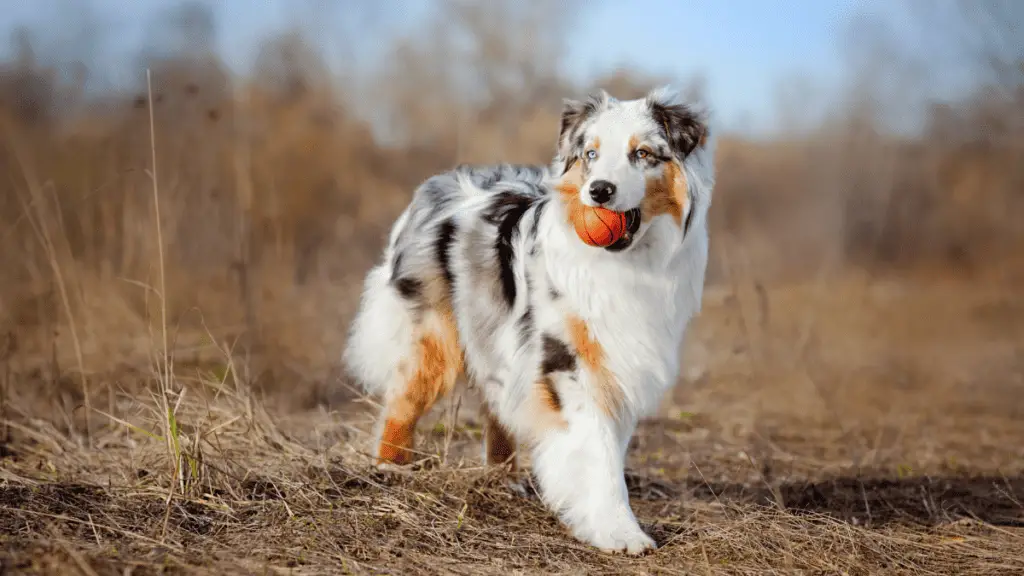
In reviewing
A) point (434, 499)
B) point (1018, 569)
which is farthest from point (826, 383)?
point (434, 499)

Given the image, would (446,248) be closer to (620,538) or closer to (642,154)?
(642,154)

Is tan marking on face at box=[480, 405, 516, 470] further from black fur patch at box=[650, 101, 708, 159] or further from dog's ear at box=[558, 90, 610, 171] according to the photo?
black fur patch at box=[650, 101, 708, 159]

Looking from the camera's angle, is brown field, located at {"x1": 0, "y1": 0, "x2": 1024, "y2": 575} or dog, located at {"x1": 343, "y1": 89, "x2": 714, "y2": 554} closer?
brown field, located at {"x1": 0, "y1": 0, "x2": 1024, "y2": 575}

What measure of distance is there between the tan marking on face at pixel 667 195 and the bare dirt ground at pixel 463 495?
131cm

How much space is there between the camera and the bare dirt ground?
338 centimetres

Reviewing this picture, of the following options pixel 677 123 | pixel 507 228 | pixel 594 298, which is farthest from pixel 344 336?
pixel 677 123

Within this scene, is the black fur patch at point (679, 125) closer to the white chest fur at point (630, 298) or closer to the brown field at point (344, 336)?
the white chest fur at point (630, 298)

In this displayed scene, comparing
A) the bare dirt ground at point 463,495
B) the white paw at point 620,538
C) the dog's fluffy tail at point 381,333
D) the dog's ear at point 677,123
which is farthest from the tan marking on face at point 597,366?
the dog's fluffy tail at point 381,333

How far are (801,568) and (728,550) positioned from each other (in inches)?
10.8

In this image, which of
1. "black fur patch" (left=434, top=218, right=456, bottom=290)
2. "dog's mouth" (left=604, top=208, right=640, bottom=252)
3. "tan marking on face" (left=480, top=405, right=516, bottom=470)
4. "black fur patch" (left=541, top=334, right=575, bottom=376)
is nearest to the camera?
"dog's mouth" (left=604, top=208, right=640, bottom=252)

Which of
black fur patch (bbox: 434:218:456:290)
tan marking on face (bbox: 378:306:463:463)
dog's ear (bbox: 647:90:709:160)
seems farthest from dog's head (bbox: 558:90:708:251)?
tan marking on face (bbox: 378:306:463:463)

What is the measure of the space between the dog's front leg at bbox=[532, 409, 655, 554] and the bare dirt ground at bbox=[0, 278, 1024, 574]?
0.14 meters

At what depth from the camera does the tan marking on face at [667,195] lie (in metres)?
3.93

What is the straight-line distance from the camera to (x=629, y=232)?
12.9 ft
